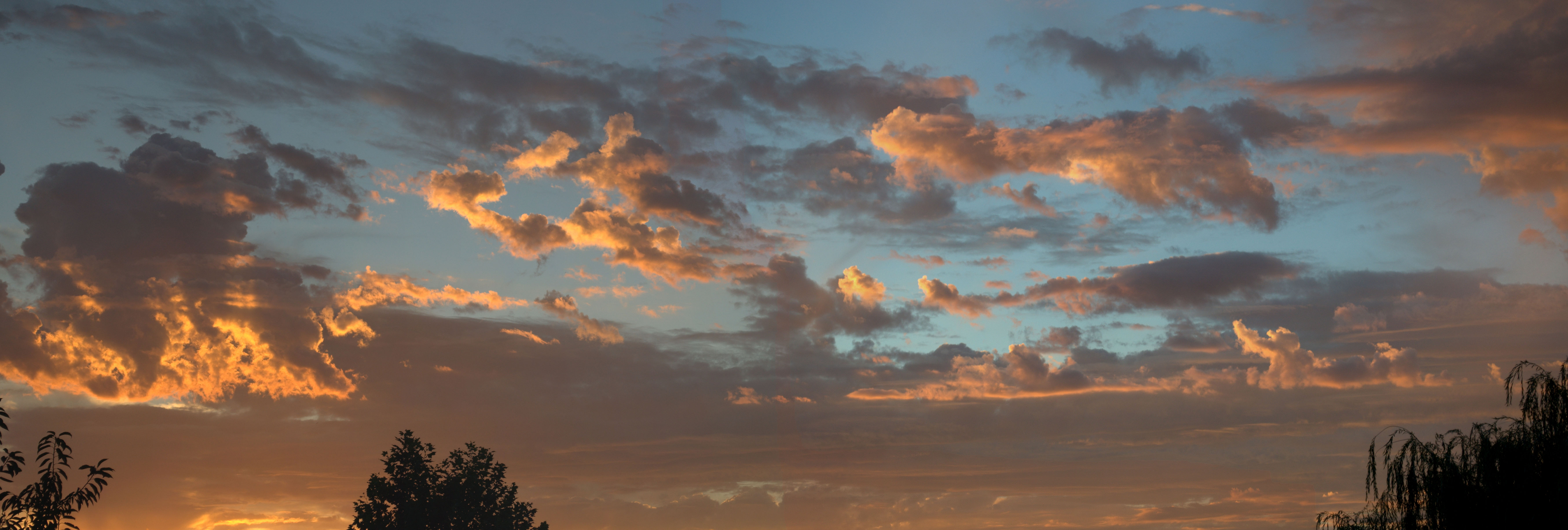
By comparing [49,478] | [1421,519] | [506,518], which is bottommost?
[506,518]

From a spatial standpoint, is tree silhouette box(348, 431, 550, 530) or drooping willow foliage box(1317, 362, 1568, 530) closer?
drooping willow foliage box(1317, 362, 1568, 530)

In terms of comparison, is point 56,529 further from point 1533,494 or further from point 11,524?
point 1533,494

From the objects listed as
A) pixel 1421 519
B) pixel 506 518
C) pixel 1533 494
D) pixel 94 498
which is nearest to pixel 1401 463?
pixel 1421 519

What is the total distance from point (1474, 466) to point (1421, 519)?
1808 millimetres

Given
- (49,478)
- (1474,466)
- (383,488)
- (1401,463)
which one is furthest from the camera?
(383,488)

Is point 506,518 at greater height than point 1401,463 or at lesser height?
lesser

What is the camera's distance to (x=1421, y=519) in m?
20.8

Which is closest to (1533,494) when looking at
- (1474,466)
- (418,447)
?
(1474,466)

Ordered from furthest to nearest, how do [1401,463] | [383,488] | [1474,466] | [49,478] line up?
[383,488] < [49,478] < [1401,463] < [1474,466]

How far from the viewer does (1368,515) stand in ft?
79.5

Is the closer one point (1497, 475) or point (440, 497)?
point (1497, 475)

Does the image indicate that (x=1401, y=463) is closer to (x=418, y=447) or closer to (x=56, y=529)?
(x=56, y=529)

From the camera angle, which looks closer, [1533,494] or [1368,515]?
[1533,494]

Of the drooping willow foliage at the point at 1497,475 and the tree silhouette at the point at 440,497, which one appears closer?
the drooping willow foliage at the point at 1497,475
